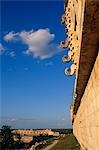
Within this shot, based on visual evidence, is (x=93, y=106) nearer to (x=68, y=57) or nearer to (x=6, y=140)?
(x=68, y=57)

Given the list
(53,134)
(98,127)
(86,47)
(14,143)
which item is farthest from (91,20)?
(53,134)

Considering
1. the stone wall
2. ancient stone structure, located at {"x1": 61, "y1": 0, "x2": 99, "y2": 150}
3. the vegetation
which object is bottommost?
the stone wall

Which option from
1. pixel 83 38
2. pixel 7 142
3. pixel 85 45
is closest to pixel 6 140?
pixel 7 142

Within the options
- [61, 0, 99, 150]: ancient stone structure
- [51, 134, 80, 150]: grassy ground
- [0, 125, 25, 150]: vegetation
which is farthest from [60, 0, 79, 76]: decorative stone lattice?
[0, 125, 25, 150]: vegetation

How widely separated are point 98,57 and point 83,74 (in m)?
1.34

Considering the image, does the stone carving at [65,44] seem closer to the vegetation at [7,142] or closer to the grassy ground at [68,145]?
the grassy ground at [68,145]

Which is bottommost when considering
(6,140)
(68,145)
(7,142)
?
(68,145)

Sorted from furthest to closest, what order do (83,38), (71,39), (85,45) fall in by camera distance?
(71,39) → (85,45) → (83,38)

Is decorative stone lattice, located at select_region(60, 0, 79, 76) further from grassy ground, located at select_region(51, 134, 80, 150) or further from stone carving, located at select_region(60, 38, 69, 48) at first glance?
grassy ground, located at select_region(51, 134, 80, 150)

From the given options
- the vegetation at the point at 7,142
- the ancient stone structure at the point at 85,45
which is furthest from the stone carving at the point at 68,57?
the vegetation at the point at 7,142

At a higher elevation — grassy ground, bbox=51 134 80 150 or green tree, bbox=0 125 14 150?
green tree, bbox=0 125 14 150

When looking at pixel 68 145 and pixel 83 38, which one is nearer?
pixel 83 38

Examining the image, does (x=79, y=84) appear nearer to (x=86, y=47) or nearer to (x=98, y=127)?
(x=98, y=127)

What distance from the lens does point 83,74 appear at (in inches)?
230
